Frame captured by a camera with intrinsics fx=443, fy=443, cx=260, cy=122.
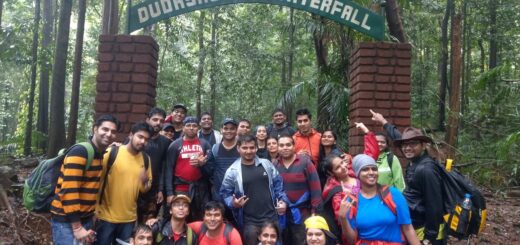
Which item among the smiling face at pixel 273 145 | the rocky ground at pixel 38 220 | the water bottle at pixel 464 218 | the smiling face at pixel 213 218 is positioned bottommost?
the rocky ground at pixel 38 220

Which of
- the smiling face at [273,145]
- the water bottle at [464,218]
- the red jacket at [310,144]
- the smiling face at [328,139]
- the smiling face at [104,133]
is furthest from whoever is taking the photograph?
the red jacket at [310,144]

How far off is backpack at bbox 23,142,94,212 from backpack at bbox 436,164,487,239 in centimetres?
300

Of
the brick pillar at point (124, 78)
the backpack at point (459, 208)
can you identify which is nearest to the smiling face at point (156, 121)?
the brick pillar at point (124, 78)

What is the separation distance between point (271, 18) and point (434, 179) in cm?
1667

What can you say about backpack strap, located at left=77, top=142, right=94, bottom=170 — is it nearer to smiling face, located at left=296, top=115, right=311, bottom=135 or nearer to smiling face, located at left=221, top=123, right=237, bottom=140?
smiling face, located at left=221, top=123, right=237, bottom=140

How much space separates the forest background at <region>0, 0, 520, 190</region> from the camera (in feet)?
35.4

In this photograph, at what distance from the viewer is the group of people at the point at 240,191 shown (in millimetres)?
3559

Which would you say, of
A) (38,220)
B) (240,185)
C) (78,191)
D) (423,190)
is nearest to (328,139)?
(240,185)

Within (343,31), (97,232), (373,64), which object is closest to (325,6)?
(373,64)

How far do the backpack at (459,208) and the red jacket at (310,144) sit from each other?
161cm

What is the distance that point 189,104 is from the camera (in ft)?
73.5

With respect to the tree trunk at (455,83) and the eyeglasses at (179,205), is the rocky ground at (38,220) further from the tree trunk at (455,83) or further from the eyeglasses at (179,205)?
the eyeglasses at (179,205)

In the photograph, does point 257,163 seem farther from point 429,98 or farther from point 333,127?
point 429,98

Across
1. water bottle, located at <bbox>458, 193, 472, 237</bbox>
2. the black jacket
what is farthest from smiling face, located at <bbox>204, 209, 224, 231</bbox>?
water bottle, located at <bbox>458, 193, 472, 237</bbox>
